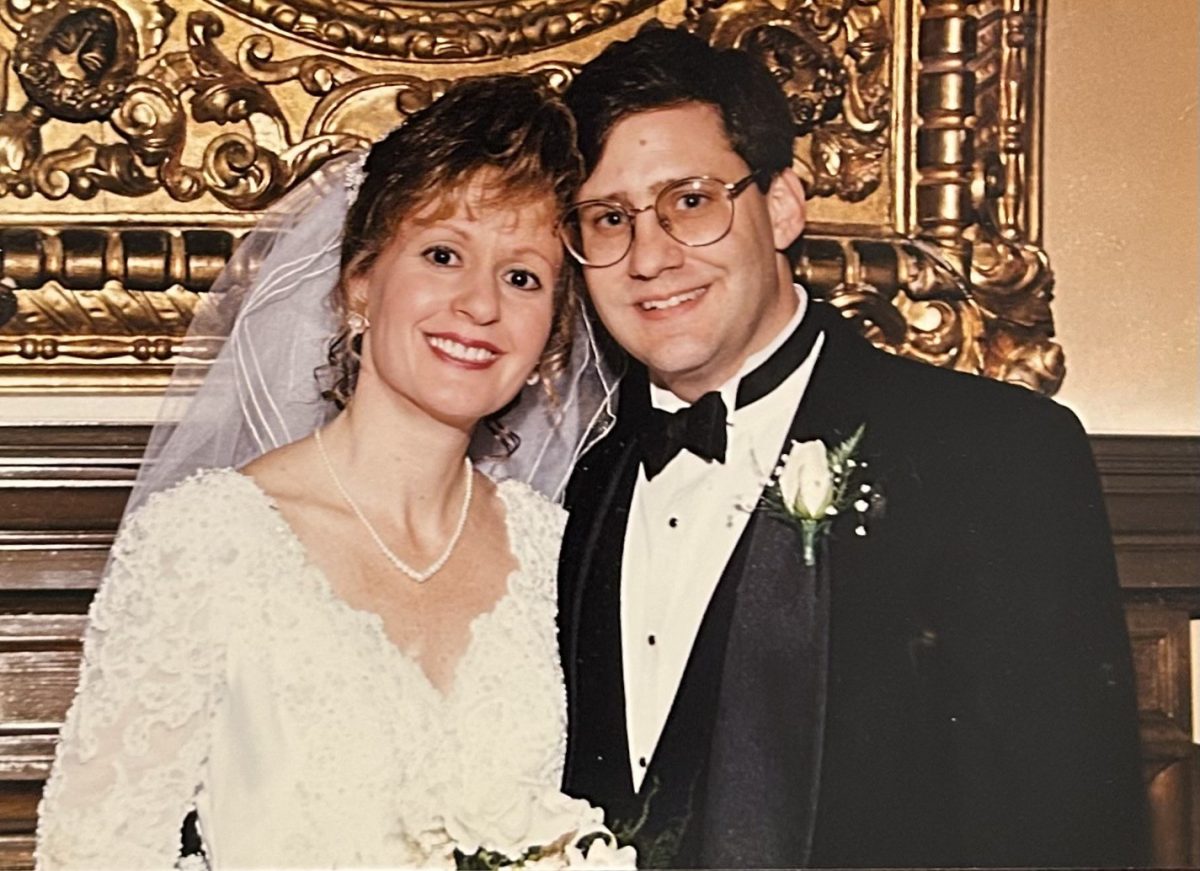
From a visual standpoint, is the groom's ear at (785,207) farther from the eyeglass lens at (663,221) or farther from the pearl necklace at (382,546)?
the pearl necklace at (382,546)

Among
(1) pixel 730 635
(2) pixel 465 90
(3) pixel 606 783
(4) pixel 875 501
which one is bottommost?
(3) pixel 606 783

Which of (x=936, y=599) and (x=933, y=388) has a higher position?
(x=933, y=388)

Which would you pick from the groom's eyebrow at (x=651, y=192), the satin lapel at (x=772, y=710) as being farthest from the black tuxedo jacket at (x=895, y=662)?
the groom's eyebrow at (x=651, y=192)

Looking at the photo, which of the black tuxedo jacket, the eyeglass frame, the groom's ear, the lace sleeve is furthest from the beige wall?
the lace sleeve

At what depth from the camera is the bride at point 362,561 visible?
1945 millimetres

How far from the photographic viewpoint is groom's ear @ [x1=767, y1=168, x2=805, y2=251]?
2111mm

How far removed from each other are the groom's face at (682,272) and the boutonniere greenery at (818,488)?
0.47ft

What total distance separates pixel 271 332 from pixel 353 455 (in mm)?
180

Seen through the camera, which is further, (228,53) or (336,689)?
(228,53)

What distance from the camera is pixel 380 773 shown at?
198 cm

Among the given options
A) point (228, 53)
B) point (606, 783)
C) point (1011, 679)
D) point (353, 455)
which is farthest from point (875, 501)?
point (228, 53)

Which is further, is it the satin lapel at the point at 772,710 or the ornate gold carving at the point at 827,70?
the ornate gold carving at the point at 827,70

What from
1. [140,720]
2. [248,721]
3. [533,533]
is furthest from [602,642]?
[140,720]

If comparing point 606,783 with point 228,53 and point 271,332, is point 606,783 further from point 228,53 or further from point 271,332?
point 228,53
